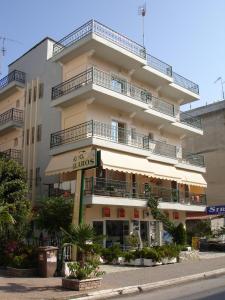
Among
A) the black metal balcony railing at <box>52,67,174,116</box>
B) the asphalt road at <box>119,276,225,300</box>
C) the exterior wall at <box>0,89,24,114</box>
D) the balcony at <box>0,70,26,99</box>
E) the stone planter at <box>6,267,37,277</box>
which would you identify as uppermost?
the balcony at <box>0,70,26,99</box>

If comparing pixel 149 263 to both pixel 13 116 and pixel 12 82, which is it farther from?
pixel 12 82

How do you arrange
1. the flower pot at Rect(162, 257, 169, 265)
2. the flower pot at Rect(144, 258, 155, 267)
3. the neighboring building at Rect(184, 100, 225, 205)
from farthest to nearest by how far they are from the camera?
1. the neighboring building at Rect(184, 100, 225, 205)
2. the flower pot at Rect(162, 257, 169, 265)
3. the flower pot at Rect(144, 258, 155, 267)

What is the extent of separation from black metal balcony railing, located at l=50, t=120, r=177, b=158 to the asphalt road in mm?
11733

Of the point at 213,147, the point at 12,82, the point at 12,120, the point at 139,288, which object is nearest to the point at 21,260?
the point at 139,288

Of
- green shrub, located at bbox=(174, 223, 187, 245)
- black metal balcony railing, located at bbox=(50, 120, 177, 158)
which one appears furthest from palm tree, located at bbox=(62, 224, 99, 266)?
green shrub, located at bbox=(174, 223, 187, 245)

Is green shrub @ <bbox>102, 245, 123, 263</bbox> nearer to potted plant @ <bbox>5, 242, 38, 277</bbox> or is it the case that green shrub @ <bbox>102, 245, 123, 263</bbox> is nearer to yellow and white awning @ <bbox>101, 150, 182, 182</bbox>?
yellow and white awning @ <bbox>101, 150, 182, 182</bbox>

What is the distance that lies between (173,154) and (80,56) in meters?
10.9

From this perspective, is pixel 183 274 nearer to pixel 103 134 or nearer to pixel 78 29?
pixel 103 134

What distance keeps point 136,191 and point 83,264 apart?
14.7 m

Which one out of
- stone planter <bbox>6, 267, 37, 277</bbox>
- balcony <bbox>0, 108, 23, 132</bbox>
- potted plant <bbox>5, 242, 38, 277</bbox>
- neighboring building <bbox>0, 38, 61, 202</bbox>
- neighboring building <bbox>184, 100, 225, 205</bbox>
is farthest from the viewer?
neighboring building <bbox>184, 100, 225, 205</bbox>

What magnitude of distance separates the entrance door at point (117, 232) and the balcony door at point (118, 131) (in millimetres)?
5356

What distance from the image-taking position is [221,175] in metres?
42.6

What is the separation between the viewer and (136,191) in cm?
2848

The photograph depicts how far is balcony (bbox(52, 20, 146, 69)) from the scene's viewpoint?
2583 cm
